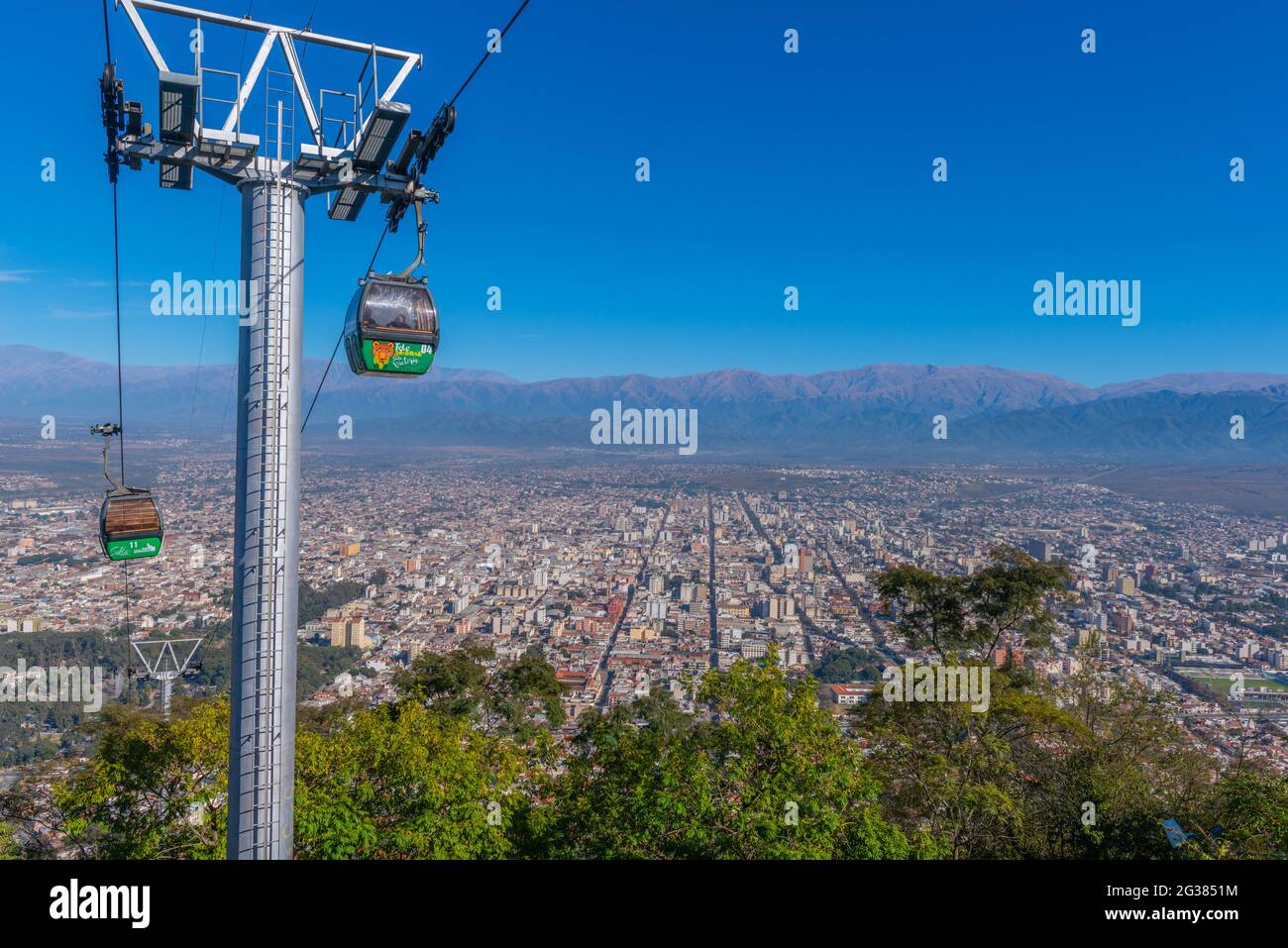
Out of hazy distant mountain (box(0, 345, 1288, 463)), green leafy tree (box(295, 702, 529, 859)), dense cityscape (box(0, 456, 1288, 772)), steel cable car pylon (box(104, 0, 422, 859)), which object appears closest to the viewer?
steel cable car pylon (box(104, 0, 422, 859))

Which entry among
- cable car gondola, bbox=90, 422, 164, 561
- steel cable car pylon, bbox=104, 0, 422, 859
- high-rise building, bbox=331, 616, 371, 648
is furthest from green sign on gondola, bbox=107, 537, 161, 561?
high-rise building, bbox=331, 616, 371, 648

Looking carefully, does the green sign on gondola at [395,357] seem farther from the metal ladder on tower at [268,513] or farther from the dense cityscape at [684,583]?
the dense cityscape at [684,583]

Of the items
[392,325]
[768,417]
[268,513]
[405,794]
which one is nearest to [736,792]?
[405,794]

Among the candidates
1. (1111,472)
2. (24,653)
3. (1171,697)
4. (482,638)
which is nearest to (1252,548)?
(1171,697)

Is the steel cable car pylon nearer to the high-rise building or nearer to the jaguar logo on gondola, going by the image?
the jaguar logo on gondola

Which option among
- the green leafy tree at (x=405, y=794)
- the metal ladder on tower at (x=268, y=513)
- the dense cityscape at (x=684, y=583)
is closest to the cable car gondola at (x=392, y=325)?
the metal ladder on tower at (x=268, y=513)
